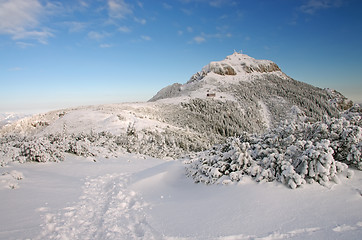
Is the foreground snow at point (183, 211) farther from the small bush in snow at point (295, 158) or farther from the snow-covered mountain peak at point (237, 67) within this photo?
the snow-covered mountain peak at point (237, 67)

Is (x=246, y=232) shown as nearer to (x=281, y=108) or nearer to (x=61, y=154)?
(x=61, y=154)

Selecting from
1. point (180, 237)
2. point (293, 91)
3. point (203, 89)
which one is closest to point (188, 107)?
point (203, 89)

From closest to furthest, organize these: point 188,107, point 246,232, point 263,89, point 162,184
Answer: point 246,232
point 162,184
point 188,107
point 263,89

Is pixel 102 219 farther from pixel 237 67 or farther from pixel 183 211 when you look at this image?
pixel 237 67

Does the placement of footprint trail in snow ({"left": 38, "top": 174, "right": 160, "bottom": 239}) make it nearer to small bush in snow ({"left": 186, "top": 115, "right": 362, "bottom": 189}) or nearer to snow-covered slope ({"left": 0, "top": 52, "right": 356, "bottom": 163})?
small bush in snow ({"left": 186, "top": 115, "right": 362, "bottom": 189})

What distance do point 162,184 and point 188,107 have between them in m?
44.6

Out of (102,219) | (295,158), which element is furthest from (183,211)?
(295,158)

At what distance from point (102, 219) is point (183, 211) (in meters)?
1.80

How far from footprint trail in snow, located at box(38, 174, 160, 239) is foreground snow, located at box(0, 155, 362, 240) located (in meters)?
0.02

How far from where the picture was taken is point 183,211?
4461 millimetres

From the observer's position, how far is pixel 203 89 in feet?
239

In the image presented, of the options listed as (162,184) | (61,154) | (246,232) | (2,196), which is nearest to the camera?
(246,232)

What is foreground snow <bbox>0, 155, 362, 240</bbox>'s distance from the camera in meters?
3.22

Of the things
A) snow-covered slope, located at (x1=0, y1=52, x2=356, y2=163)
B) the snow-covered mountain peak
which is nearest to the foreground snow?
snow-covered slope, located at (x1=0, y1=52, x2=356, y2=163)
